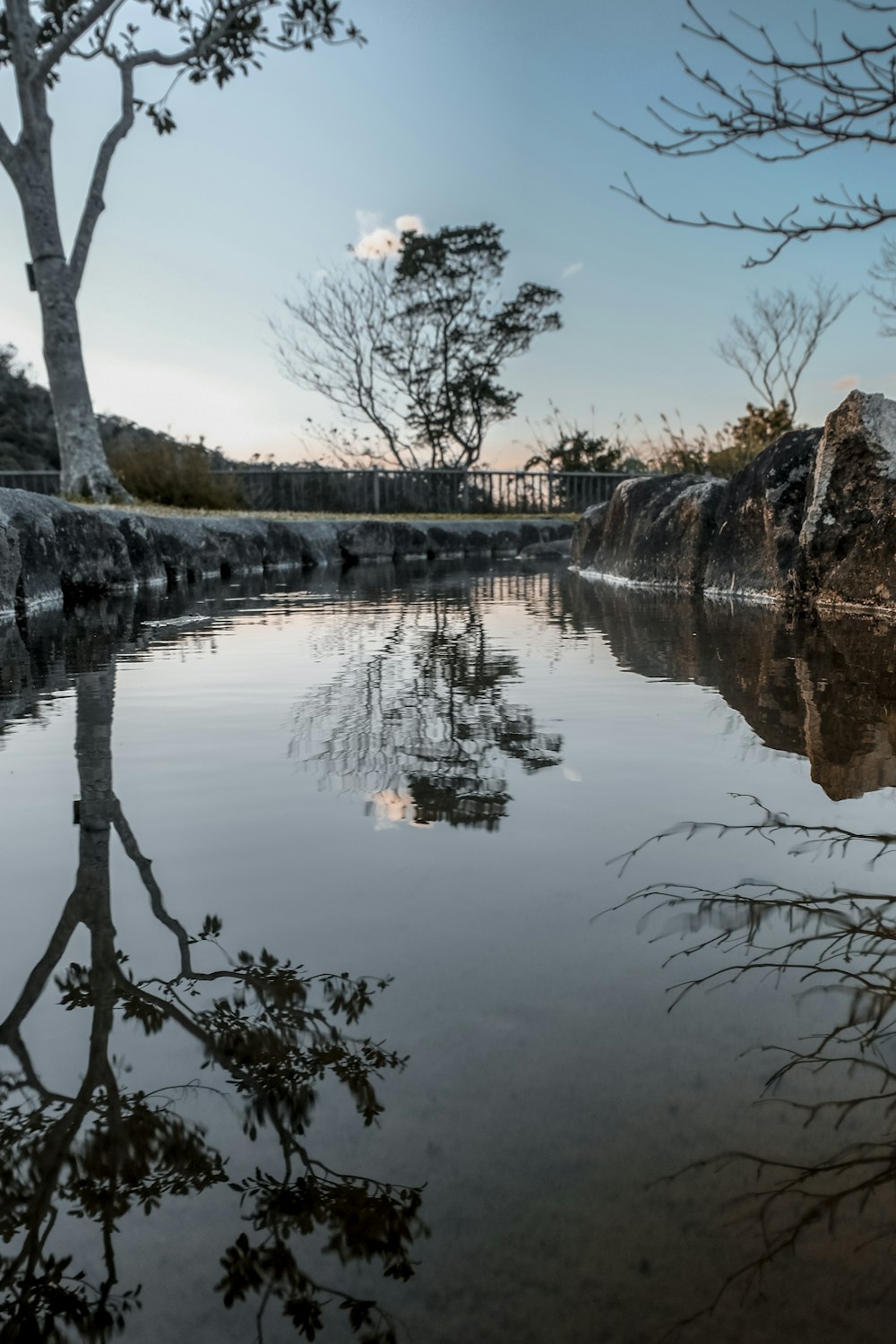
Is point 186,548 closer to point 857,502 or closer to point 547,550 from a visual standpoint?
point 857,502

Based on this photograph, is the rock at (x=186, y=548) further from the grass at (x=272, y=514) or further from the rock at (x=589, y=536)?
the rock at (x=589, y=536)

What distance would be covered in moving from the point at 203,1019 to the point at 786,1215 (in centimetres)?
52

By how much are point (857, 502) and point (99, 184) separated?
9374 millimetres

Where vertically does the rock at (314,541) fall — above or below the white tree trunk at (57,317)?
below

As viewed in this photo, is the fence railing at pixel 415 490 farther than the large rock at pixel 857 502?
Yes

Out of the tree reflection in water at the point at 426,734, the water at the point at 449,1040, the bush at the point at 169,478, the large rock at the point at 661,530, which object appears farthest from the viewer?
the bush at the point at 169,478

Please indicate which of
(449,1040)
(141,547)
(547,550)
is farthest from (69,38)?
(449,1040)

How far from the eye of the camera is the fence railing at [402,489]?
16.0 m

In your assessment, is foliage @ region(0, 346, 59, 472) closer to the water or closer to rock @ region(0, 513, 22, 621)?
rock @ region(0, 513, 22, 621)

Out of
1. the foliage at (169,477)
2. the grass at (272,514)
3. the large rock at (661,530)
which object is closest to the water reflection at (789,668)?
the large rock at (661,530)

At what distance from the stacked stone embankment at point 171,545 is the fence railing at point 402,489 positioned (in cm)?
324

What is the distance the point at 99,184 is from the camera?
10.6m

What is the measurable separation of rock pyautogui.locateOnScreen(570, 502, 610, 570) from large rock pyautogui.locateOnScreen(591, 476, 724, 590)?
28 cm

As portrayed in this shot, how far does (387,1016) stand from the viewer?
2.86ft
